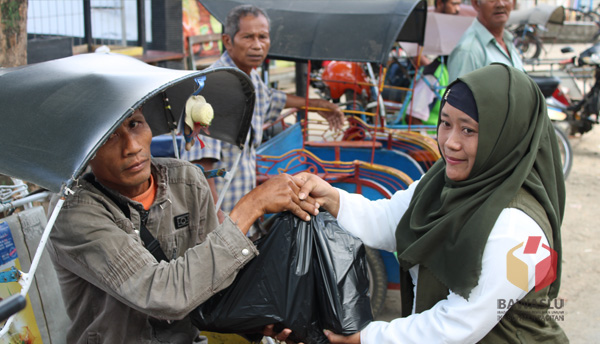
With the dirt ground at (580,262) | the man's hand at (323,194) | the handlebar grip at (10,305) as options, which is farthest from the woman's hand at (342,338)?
the dirt ground at (580,262)

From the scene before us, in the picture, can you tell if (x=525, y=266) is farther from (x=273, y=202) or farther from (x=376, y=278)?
(x=376, y=278)

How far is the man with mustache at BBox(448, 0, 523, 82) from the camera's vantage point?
13.7 feet

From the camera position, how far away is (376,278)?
365 cm

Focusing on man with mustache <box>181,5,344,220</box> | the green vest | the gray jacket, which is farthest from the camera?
man with mustache <box>181,5,344,220</box>

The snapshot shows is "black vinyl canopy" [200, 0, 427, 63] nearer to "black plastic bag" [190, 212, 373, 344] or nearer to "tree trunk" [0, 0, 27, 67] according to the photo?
"tree trunk" [0, 0, 27, 67]

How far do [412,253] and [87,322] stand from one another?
3.61 feet

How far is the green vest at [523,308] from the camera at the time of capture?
1.63 metres

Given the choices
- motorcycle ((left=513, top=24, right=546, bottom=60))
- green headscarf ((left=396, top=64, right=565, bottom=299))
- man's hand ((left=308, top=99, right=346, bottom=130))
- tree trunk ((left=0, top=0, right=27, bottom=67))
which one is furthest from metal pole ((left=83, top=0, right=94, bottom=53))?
motorcycle ((left=513, top=24, right=546, bottom=60))

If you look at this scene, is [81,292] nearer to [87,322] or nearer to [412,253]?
[87,322]

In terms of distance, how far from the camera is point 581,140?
8.72 metres

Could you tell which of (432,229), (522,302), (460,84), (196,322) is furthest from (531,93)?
(196,322)

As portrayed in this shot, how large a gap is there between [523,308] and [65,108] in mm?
1469

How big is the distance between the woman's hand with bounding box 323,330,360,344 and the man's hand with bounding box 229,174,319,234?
0.42m

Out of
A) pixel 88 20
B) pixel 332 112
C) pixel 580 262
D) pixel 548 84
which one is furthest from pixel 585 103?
pixel 88 20
